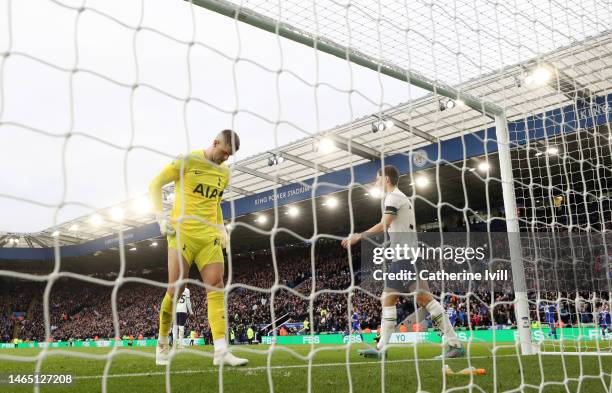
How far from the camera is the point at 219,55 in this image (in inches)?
89.0

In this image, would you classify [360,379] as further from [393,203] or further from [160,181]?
[160,181]

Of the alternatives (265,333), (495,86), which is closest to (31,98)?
(495,86)

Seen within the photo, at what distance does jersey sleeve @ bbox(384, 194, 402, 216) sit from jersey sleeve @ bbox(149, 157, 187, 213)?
1688mm

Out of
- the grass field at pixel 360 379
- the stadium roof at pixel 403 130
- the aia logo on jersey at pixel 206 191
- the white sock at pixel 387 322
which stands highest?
the stadium roof at pixel 403 130

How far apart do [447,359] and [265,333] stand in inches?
590

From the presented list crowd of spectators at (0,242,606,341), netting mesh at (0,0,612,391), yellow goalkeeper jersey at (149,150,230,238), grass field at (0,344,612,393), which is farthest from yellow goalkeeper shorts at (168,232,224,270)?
crowd of spectators at (0,242,606,341)

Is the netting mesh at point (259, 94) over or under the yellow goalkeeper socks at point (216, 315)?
over

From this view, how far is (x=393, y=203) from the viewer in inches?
168

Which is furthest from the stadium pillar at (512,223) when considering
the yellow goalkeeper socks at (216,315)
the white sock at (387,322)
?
the yellow goalkeeper socks at (216,315)

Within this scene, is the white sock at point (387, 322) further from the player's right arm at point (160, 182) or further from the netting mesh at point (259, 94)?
the player's right arm at point (160, 182)

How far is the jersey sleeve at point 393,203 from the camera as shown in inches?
165

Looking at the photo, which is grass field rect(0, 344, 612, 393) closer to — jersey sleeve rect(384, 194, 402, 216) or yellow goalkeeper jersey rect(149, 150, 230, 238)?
yellow goalkeeper jersey rect(149, 150, 230, 238)

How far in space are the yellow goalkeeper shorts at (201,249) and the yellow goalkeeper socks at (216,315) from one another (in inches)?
9.2

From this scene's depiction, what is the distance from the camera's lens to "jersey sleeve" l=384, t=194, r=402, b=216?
13.8 ft
